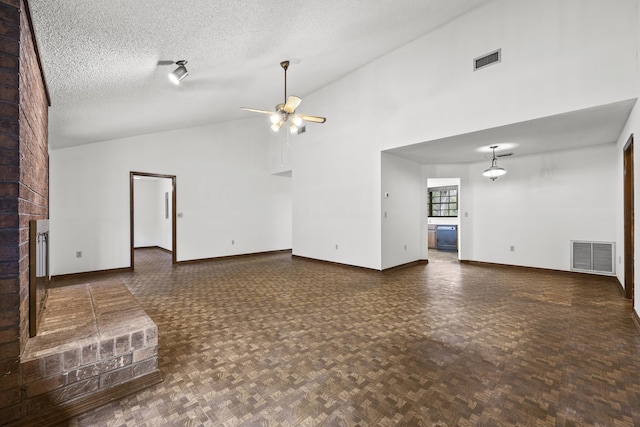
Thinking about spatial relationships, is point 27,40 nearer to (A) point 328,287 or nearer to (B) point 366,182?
(A) point 328,287

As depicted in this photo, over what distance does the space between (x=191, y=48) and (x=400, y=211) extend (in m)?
4.72

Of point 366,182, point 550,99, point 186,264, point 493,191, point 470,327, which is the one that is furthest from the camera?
point 186,264

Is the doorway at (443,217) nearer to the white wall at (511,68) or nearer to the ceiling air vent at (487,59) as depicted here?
the white wall at (511,68)

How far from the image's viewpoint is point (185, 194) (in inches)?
270

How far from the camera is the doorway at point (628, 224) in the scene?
12.7 feet

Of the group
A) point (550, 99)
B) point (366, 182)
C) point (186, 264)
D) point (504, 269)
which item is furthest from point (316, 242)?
point (550, 99)

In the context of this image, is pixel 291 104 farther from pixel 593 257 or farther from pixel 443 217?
pixel 443 217

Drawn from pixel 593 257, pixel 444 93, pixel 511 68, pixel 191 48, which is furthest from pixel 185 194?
pixel 593 257

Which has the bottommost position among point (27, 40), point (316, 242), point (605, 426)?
point (605, 426)

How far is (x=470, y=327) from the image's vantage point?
299cm

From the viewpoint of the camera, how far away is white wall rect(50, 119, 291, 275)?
17.7 ft

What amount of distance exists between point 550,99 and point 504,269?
358 cm

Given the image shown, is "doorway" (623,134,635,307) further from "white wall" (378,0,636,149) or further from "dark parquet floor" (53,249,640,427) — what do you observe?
"white wall" (378,0,636,149)

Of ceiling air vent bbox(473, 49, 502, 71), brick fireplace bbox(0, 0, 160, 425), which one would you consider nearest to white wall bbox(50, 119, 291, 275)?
brick fireplace bbox(0, 0, 160, 425)
